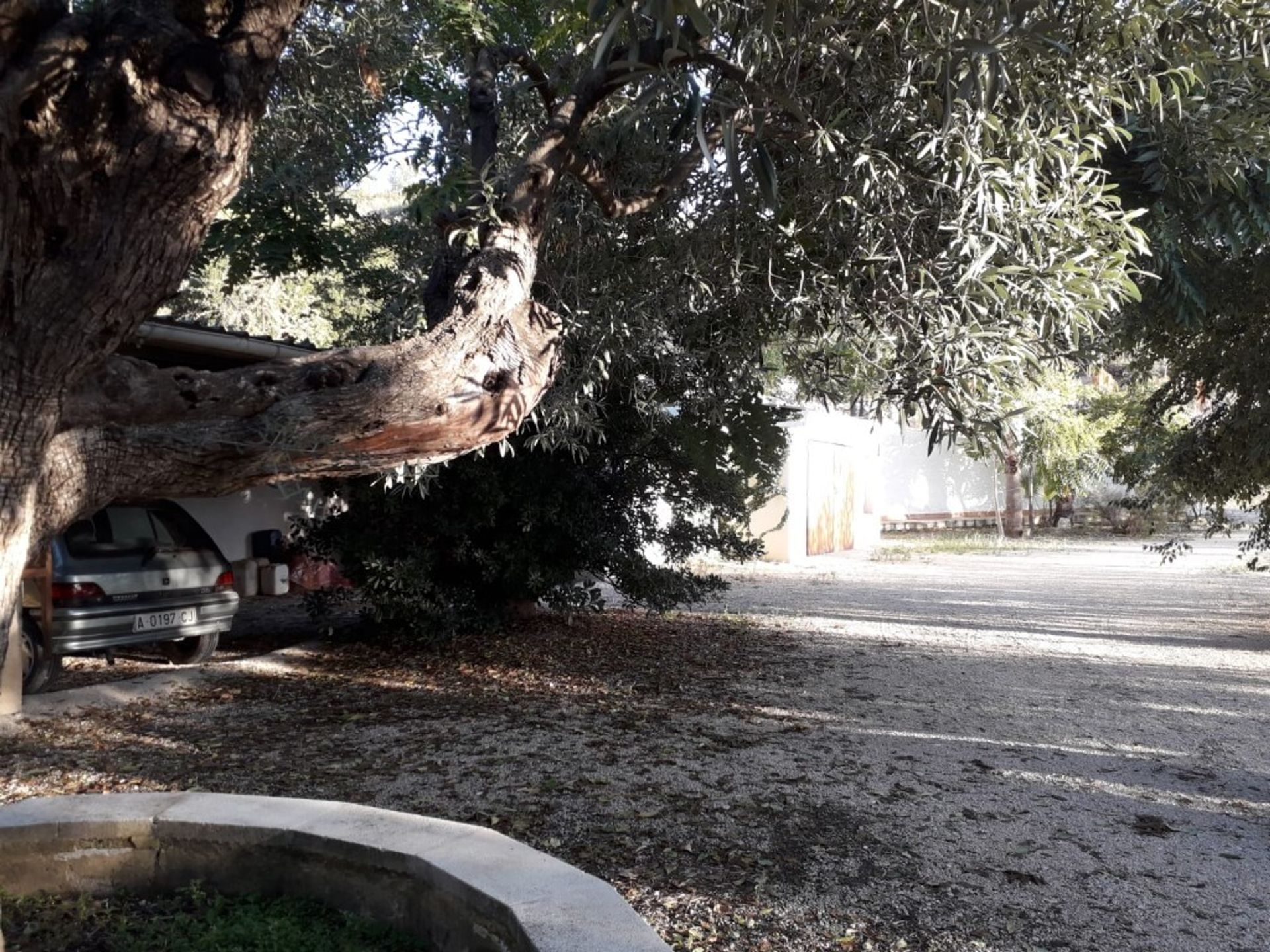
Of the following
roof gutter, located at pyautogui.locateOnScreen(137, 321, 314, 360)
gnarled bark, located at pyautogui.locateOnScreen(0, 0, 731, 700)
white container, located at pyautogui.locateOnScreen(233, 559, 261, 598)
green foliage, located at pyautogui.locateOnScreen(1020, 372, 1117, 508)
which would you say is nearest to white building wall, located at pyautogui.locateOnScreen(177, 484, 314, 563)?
white container, located at pyautogui.locateOnScreen(233, 559, 261, 598)

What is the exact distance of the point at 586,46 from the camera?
610cm

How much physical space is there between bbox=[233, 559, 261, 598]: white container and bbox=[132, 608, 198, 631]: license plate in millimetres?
4969

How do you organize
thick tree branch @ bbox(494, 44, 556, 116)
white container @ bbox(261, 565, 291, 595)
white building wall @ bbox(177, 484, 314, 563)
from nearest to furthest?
thick tree branch @ bbox(494, 44, 556, 116) → white building wall @ bbox(177, 484, 314, 563) → white container @ bbox(261, 565, 291, 595)

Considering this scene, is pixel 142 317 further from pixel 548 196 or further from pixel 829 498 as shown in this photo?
pixel 829 498

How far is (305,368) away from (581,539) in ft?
22.4

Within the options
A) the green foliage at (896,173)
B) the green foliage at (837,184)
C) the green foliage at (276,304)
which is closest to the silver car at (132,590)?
the green foliage at (837,184)

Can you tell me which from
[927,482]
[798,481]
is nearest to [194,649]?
[798,481]

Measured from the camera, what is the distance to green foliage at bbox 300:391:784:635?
30.6ft

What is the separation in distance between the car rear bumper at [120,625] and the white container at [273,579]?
16.0 feet

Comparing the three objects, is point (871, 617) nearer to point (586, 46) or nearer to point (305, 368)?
point (586, 46)

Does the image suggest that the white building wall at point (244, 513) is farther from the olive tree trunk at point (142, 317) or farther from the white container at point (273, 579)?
the olive tree trunk at point (142, 317)

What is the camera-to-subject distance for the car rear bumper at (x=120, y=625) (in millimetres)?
7652

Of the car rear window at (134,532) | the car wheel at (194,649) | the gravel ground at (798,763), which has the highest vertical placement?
the car rear window at (134,532)

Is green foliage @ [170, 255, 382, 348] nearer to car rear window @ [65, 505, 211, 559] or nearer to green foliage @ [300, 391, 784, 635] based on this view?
green foliage @ [300, 391, 784, 635]
